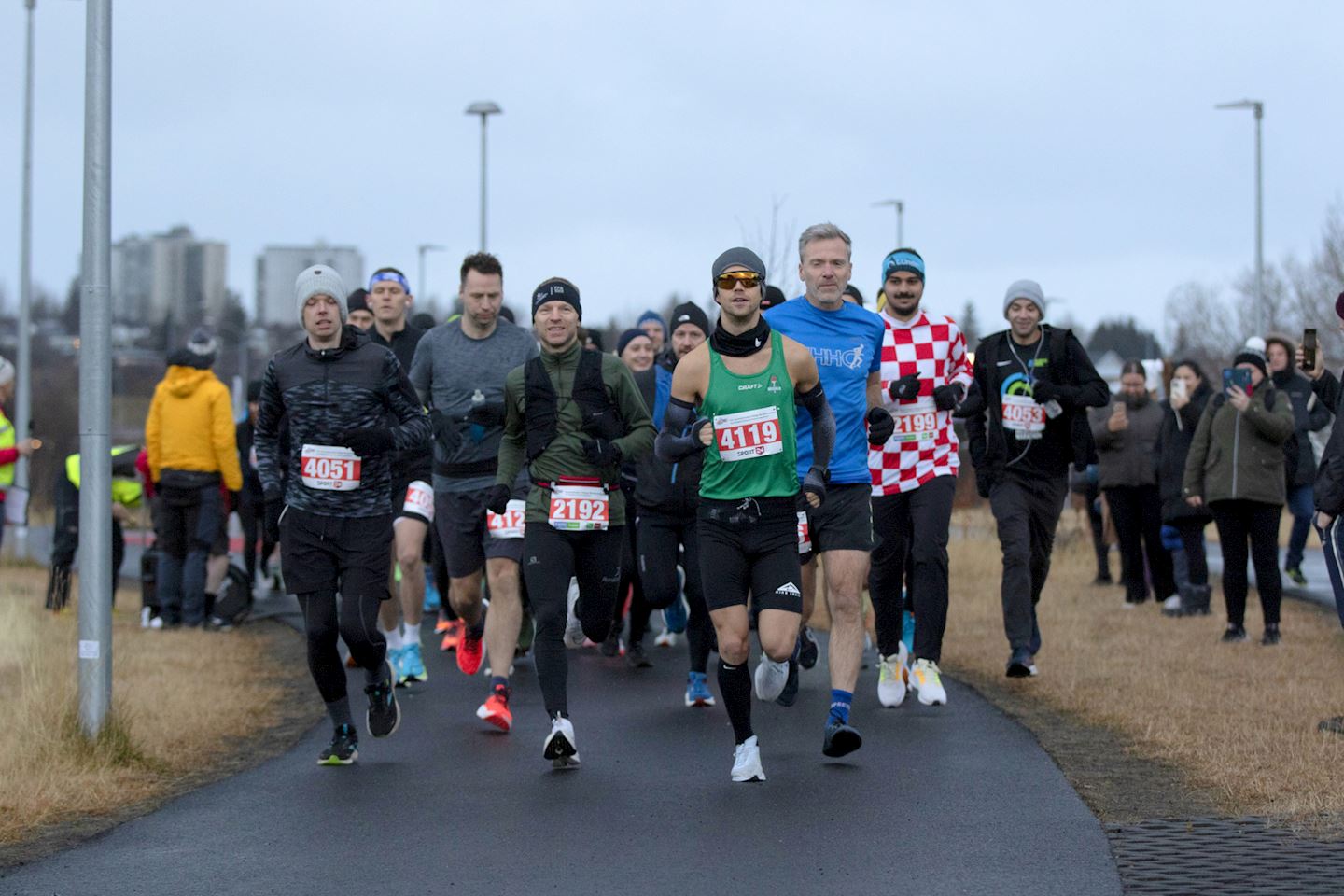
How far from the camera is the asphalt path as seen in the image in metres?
5.91

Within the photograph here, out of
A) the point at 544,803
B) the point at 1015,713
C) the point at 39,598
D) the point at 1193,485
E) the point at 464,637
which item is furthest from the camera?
the point at 39,598

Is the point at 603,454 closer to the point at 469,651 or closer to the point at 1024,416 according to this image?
the point at 469,651

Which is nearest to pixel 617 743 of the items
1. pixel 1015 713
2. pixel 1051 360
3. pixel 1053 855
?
pixel 1015 713

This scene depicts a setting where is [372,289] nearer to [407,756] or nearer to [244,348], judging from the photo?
[407,756]

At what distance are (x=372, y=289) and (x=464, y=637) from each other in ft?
7.84

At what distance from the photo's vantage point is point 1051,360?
34.9 feet

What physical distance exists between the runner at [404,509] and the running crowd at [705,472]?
18 mm

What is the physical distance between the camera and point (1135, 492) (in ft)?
51.4

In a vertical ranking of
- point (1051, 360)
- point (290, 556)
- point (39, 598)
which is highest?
point (1051, 360)

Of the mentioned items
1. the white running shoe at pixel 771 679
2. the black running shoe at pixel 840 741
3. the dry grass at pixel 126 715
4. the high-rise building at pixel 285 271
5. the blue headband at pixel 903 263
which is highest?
the high-rise building at pixel 285 271

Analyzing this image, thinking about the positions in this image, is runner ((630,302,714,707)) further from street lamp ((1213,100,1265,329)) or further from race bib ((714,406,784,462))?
street lamp ((1213,100,1265,329))

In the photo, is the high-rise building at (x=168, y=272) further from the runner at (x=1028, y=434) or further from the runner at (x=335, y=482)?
the runner at (x=335, y=482)

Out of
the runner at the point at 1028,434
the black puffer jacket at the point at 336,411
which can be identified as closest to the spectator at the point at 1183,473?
the runner at the point at 1028,434

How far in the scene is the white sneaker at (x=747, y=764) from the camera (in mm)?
7496
